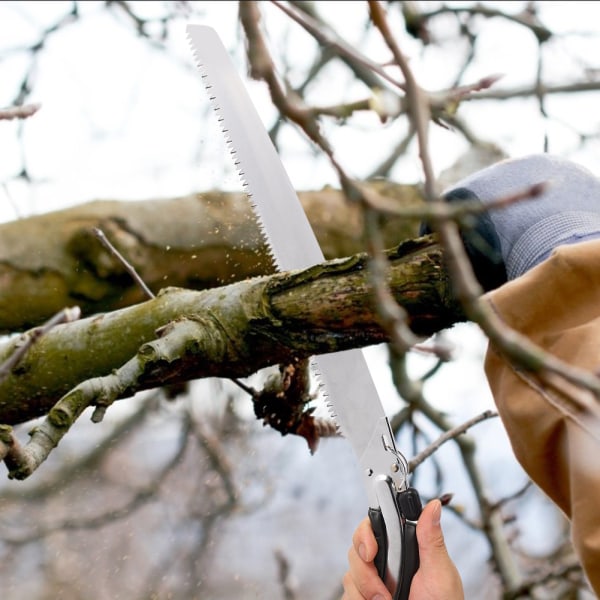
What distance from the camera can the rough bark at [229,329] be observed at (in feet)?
2.87

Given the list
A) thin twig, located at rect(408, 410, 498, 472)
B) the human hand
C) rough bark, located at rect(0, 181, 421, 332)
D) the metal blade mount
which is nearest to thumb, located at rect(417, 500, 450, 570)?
the human hand

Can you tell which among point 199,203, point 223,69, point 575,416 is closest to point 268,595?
point 199,203

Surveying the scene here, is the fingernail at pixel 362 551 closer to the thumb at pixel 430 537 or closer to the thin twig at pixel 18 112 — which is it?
the thumb at pixel 430 537

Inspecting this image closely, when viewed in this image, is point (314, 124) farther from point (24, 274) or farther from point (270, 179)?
point (24, 274)

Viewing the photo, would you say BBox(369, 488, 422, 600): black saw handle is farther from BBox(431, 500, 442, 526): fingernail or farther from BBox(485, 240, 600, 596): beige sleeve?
BBox(485, 240, 600, 596): beige sleeve

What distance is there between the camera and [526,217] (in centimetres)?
89

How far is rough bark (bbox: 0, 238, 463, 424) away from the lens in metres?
0.87

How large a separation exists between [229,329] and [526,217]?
1.24ft

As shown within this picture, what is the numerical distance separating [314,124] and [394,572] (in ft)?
1.90

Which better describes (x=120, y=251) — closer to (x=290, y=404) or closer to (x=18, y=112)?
(x=290, y=404)

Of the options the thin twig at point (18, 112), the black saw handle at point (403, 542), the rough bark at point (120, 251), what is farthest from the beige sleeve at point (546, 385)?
the rough bark at point (120, 251)

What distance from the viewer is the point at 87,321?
1.18 m

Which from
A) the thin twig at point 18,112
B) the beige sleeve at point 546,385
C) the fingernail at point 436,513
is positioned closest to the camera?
the beige sleeve at point 546,385

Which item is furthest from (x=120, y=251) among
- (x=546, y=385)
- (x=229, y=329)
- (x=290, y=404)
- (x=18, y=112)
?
(x=546, y=385)
